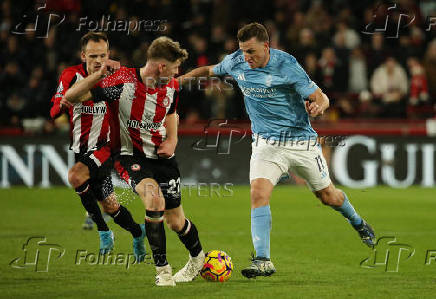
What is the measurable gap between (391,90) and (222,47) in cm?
361

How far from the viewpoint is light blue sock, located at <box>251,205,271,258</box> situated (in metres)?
7.13

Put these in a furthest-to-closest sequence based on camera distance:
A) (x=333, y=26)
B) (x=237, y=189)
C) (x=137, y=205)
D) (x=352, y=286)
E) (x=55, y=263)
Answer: (x=333, y=26) < (x=237, y=189) < (x=137, y=205) < (x=55, y=263) < (x=352, y=286)

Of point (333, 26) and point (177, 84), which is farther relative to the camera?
point (333, 26)

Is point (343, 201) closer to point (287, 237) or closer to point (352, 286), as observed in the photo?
point (352, 286)

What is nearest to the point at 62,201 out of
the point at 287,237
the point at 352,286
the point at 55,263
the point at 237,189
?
the point at 237,189

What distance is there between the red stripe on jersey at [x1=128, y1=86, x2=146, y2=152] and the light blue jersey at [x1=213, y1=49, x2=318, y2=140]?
1.14 m

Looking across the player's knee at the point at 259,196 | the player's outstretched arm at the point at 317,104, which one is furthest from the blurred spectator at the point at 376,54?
the player's knee at the point at 259,196

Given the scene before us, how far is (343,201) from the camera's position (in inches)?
323

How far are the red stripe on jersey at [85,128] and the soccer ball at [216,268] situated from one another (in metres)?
2.34

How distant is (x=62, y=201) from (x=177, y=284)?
7.54m

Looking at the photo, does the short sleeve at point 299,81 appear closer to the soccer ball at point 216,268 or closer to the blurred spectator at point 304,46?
the soccer ball at point 216,268

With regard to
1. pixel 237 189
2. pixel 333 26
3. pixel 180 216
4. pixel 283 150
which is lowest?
pixel 237 189

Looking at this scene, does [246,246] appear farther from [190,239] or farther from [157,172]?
[157,172]

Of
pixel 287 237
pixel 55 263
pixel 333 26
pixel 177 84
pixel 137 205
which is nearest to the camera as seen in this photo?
pixel 177 84
